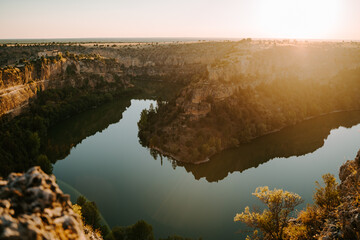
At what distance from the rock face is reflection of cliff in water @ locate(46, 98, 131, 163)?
4303cm

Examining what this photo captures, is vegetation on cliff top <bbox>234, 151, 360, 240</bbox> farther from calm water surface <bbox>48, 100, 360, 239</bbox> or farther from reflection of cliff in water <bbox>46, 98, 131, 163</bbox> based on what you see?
reflection of cliff in water <bbox>46, 98, 131, 163</bbox>

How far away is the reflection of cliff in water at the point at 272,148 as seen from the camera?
44281mm

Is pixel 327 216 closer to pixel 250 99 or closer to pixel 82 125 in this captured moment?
pixel 250 99

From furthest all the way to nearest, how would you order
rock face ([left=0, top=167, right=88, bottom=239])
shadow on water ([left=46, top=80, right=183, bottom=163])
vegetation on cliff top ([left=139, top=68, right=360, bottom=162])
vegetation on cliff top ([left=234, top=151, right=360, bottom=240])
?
shadow on water ([left=46, top=80, right=183, bottom=163])
vegetation on cliff top ([left=139, top=68, right=360, bottom=162])
vegetation on cliff top ([left=234, top=151, right=360, bottom=240])
rock face ([left=0, top=167, right=88, bottom=239])

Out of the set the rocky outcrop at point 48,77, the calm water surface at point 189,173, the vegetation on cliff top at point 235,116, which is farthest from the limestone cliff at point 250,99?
the rocky outcrop at point 48,77

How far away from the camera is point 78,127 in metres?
66.7

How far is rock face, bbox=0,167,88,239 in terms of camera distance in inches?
255

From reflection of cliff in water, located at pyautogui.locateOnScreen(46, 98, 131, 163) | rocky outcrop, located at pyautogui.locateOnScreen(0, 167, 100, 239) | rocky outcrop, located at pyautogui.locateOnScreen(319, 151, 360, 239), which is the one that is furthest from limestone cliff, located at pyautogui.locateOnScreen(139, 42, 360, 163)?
rocky outcrop, located at pyautogui.locateOnScreen(0, 167, 100, 239)

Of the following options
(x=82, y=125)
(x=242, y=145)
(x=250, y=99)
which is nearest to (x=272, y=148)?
(x=242, y=145)

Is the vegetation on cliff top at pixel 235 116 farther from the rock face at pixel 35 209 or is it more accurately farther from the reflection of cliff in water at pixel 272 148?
the rock face at pixel 35 209

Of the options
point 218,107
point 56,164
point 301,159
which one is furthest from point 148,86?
point 301,159

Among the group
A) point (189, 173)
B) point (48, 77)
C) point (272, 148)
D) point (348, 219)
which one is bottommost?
point (189, 173)

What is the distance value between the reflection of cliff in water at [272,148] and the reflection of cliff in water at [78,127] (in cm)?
2672

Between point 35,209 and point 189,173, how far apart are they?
36.9 meters
